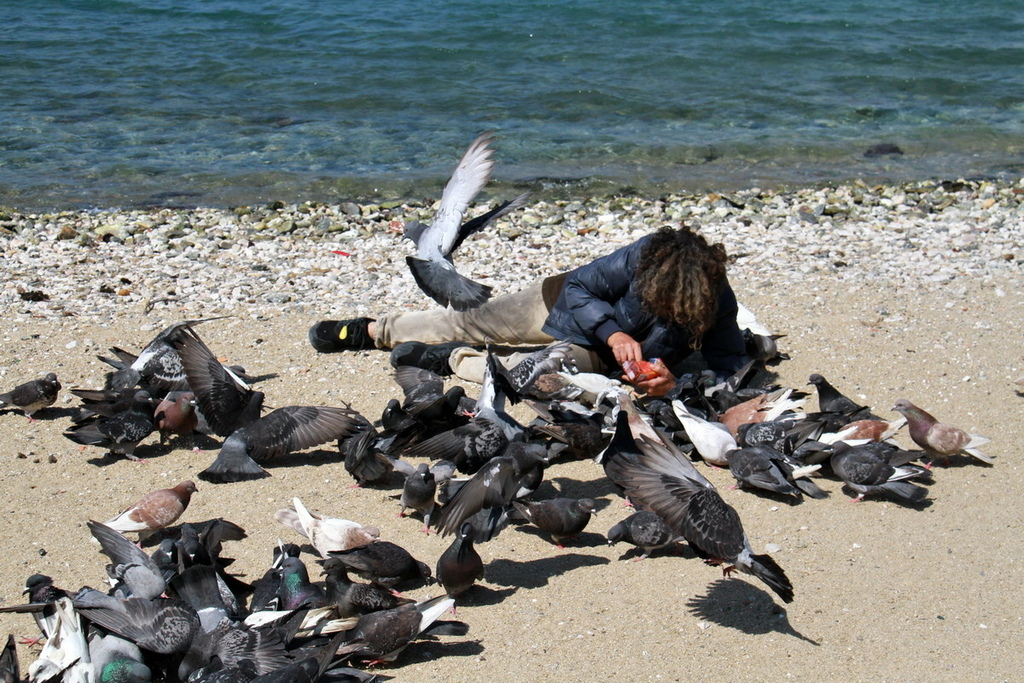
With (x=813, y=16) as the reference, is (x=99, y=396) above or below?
below

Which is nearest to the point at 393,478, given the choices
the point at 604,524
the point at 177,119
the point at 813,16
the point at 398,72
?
the point at 604,524

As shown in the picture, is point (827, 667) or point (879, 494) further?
point (879, 494)

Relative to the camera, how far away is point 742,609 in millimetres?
3982


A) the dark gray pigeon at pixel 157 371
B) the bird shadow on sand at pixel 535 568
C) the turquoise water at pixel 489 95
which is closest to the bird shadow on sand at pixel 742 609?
the bird shadow on sand at pixel 535 568

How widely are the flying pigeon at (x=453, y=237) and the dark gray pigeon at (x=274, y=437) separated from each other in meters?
0.84

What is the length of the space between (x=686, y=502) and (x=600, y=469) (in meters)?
1.23

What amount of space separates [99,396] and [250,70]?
47.7 feet

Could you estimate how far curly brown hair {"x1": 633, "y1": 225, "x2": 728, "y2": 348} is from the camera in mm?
5852

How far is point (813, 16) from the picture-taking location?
23.2m

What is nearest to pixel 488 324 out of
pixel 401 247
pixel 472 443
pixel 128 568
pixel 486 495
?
pixel 472 443

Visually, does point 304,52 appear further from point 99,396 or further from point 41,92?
point 99,396

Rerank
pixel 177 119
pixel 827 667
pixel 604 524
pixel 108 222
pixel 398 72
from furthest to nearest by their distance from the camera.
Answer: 1. pixel 398 72
2. pixel 177 119
3. pixel 108 222
4. pixel 604 524
5. pixel 827 667

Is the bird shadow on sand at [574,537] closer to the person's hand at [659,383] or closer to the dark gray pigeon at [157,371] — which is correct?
the person's hand at [659,383]

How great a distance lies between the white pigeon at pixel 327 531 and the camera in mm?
4191
